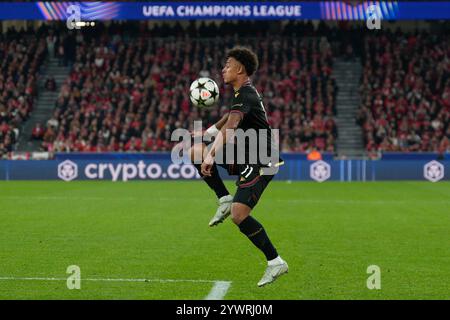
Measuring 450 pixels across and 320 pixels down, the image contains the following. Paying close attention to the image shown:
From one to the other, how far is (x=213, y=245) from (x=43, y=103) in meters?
25.1

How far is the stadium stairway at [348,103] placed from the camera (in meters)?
31.4

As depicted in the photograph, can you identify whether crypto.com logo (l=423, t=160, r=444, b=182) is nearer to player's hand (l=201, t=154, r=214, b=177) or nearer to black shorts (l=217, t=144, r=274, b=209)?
black shorts (l=217, t=144, r=274, b=209)

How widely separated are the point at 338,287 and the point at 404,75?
27.0 metres

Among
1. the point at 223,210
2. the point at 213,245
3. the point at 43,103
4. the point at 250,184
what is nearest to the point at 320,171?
the point at 43,103

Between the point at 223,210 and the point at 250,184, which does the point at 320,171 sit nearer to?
the point at 223,210

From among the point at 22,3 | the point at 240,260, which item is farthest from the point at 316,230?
the point at 22,3

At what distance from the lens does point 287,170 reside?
26281 millimetres

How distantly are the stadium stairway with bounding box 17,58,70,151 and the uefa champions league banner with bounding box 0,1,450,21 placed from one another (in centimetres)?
422

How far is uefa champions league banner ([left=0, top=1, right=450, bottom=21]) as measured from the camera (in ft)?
97.6

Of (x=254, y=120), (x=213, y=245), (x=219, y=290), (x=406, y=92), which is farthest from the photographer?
(x=406, y=92)

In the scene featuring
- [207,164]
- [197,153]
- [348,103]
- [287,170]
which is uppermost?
[348,103]

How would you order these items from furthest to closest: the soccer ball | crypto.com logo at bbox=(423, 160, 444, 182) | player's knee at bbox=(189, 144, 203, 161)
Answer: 1. crypto.com logo at bbox=(423, 160, 444, 182)
2. the soccer ball
3. player's knee at bbox=(189, 144, 203, 161)

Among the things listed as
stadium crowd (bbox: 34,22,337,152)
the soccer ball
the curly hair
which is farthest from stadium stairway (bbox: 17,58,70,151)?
the curly hair
